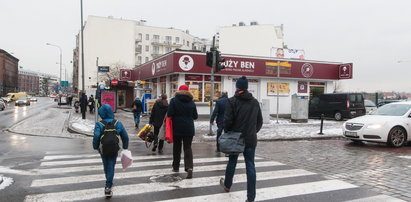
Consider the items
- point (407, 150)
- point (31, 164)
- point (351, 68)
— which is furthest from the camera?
point (351, 68)

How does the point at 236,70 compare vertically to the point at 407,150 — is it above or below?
above

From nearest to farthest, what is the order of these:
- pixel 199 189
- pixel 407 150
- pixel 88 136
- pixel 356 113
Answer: pixel 199 189, pixel 407 150, pixel 88 136, pixel 356 113

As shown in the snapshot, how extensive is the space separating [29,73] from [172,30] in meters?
148

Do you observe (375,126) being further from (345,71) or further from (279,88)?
(345,71)

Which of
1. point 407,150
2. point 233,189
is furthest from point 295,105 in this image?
point 233,189

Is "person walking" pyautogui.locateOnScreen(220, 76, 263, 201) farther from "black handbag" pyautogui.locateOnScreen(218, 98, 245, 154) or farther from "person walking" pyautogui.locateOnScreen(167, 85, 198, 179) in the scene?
"person walking" pyautogui.locateOnScreen(167, 85, 198, 179)

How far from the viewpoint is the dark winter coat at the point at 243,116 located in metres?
4.86

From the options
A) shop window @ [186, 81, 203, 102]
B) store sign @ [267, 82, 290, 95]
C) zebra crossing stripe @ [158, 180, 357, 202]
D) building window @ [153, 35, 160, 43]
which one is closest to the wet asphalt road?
zebra crossing stripe @ [158, 180, 357, 202]

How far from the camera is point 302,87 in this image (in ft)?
81.6

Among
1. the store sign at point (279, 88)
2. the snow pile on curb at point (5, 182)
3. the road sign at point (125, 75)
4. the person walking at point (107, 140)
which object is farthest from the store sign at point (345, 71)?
the snow pile on curb at point (5, 182)

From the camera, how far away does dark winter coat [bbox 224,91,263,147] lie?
16.0 feet

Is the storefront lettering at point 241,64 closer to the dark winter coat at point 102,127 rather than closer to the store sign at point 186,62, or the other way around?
the store sign at point 186,62

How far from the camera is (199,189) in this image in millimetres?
5559

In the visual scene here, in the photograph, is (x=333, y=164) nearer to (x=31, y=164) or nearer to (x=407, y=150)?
(x=407, y=150)
